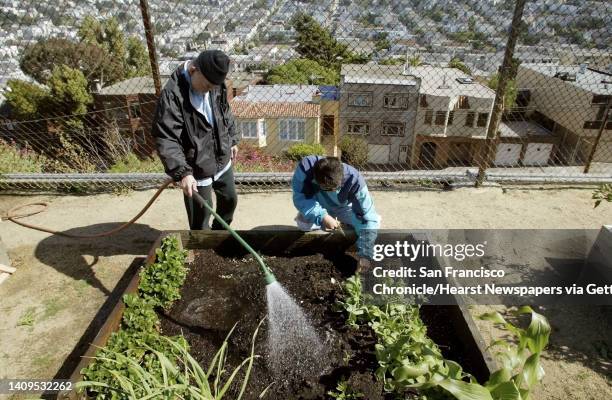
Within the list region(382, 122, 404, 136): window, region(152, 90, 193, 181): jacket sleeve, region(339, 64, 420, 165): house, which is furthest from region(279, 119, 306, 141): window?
region(152, 90, 193, 181): jacket sleeve

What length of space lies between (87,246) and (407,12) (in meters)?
3.87

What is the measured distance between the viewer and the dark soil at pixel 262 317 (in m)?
2.08

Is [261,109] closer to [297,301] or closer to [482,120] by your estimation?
[482,120]

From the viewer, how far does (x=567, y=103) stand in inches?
808

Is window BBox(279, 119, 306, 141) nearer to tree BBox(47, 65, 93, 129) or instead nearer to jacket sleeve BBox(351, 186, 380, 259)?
jacket sleeve BBox(351, 186, 380, 259)

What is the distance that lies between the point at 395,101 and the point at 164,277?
16737mm

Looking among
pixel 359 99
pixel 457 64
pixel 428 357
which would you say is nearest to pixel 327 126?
pixel 359 99

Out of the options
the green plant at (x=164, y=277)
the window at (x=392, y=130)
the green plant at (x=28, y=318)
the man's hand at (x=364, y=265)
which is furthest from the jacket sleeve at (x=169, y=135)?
the window at (x=392, y=130)

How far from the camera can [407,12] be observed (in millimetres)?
3826

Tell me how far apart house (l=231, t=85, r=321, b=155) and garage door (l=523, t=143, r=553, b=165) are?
1506 centimetres

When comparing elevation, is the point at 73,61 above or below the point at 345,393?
below

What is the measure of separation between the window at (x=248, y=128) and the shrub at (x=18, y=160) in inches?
490

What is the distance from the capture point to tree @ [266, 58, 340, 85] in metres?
12.6

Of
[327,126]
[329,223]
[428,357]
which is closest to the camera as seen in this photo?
[428,357]
